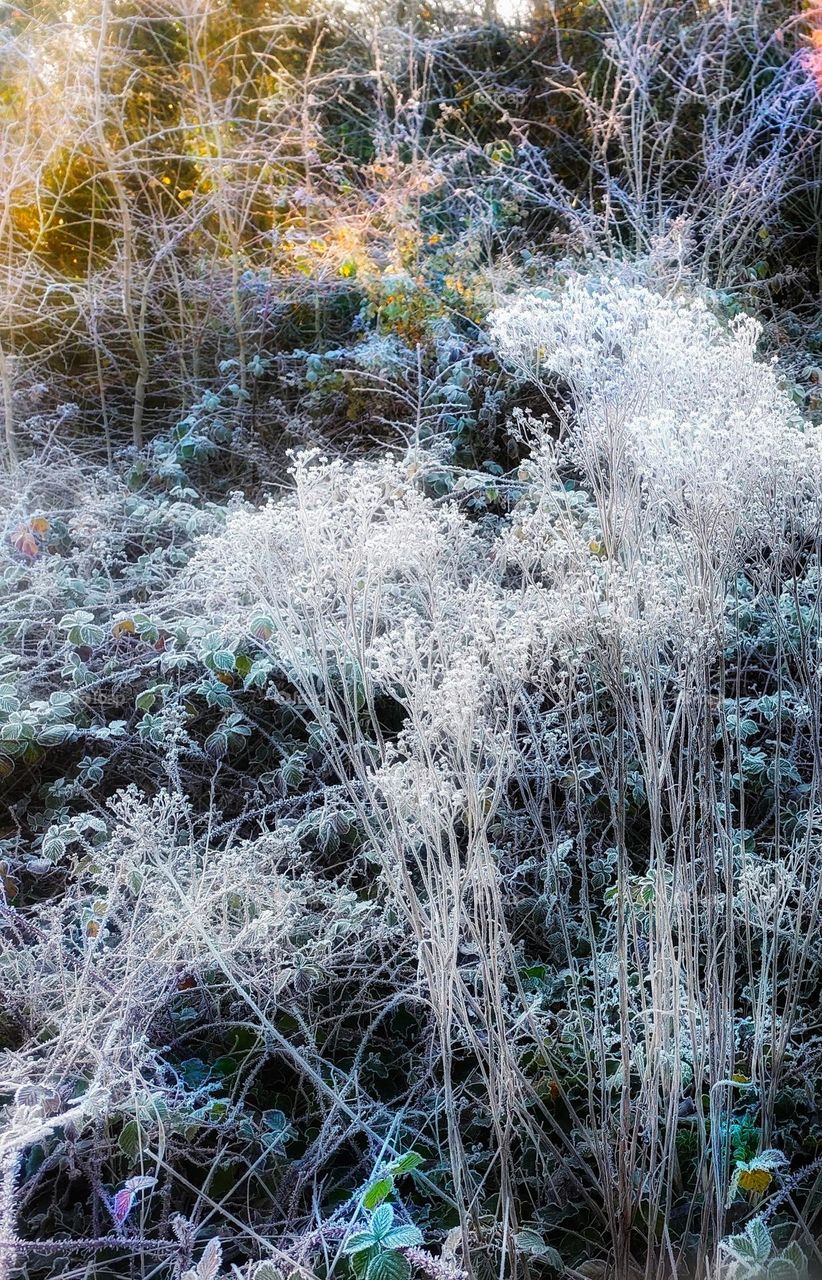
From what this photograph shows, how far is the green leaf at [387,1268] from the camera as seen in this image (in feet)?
4.14

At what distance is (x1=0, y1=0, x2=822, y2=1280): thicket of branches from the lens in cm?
138

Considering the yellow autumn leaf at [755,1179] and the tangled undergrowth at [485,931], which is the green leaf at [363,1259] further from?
the yellow autumn leaf at [755,1179]

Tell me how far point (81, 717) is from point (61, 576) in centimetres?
50

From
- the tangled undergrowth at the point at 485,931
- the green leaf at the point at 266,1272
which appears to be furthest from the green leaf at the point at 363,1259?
the green leaf at the point at 266,1272

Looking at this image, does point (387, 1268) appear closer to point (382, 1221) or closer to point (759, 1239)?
point (382, 1221)

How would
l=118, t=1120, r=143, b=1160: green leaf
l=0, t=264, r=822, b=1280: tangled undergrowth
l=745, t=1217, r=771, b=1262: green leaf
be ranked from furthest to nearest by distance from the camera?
l=118, t=1120, r=143, b=1160: green leaf < l=0, t=264, r=822, b=1280: tangled undergrowth < l=745, t=1217, r=771, b=1262: green leaf

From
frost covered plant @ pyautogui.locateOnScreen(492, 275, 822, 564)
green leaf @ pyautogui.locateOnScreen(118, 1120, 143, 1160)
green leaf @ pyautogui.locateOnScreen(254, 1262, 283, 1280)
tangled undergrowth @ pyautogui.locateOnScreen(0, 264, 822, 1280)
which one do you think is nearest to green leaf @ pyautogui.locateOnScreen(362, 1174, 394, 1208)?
tangled undergrowth @ pyautogui.locateOnScreen(0, 264, 822, 1280)

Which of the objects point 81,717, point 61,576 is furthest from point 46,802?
point 61,576

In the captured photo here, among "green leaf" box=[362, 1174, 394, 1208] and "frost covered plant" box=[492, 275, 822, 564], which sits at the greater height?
"frost covered plant" box=[492, 275, 822, 564]

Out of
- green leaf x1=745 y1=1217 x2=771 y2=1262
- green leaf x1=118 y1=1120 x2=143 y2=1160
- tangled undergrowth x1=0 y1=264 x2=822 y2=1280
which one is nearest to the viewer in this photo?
green leaf x1=745 y1=1217 x2=771 y2=1262

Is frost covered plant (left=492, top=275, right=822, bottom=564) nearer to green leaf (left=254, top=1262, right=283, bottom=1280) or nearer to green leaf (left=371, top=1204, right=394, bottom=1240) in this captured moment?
green leaf (left=371, top=1204, right=394, bottom=1240)

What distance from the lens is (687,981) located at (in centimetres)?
145

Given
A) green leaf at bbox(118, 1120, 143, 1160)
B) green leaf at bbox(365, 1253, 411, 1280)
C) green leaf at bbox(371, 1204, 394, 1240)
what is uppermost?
green leaf at bbox(371, 1204, 394, 1240)

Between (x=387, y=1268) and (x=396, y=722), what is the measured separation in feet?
4.55
